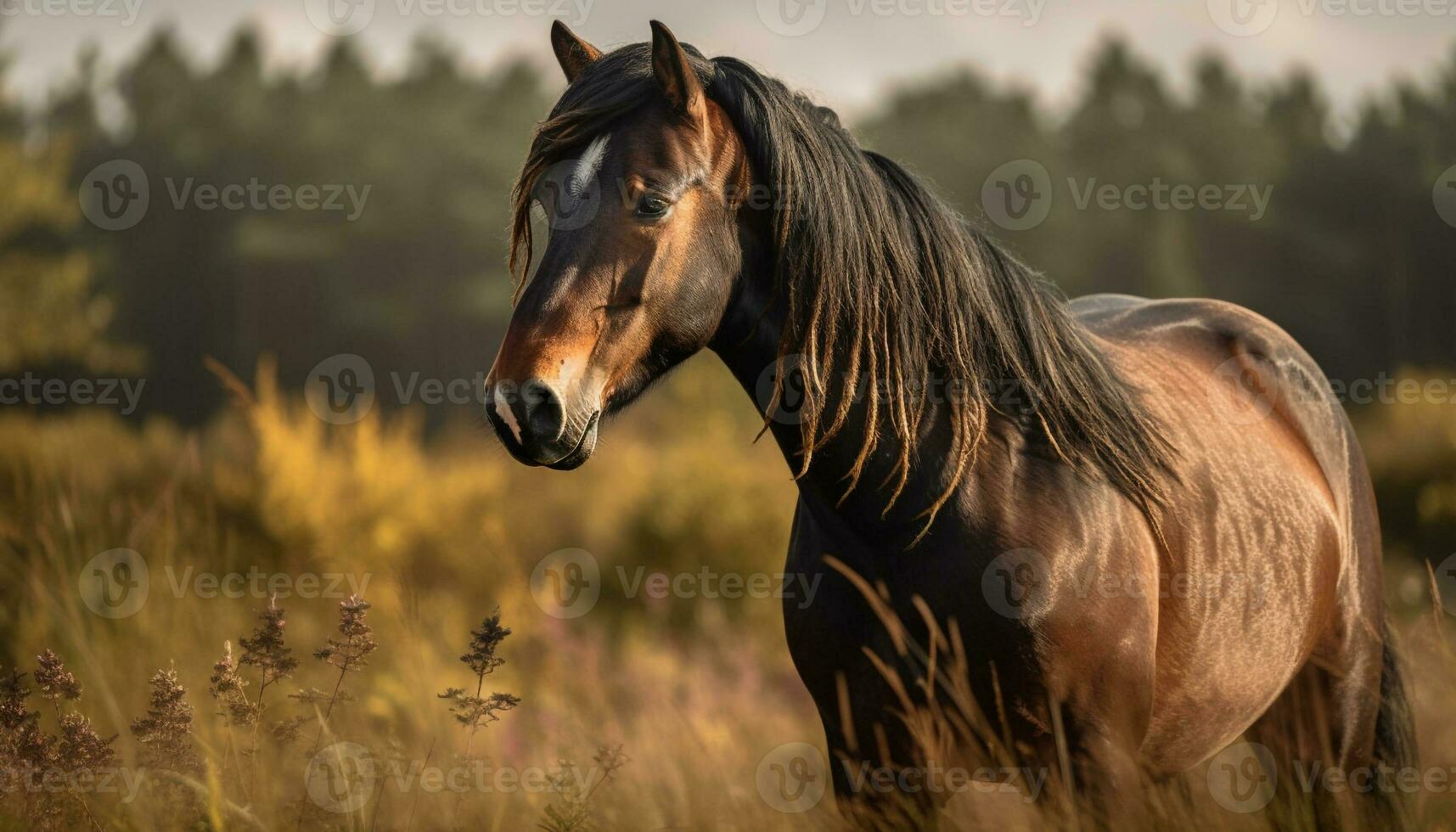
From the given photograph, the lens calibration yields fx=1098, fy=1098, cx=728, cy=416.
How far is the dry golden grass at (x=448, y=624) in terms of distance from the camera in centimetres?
319

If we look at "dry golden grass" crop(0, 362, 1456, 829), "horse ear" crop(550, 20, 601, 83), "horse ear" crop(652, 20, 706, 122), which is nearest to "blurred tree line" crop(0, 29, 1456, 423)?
"dry golden grass" crop(0, 362, 1456, 829)

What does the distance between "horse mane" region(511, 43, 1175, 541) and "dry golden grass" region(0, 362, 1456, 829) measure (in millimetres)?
704

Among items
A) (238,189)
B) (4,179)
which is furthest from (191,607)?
(4,179)

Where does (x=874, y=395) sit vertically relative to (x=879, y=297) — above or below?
below

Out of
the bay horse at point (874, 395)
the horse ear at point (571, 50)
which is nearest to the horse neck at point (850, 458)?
the bay horse at point (874, 395)

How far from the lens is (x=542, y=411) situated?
212cm

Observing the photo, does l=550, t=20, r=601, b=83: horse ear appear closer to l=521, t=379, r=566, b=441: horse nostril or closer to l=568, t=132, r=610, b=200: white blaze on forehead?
l=568, t=132, r=610, b=200: white blaze on forehead

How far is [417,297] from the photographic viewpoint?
32.1 meters

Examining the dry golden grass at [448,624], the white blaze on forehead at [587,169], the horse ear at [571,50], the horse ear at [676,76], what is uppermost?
the horse ear at [571,50]

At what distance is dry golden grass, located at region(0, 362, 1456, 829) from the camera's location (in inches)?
126

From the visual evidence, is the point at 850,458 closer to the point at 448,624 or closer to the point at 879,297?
the point at 879,297

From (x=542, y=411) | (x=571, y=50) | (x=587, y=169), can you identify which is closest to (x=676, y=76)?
(x=587, y=169)

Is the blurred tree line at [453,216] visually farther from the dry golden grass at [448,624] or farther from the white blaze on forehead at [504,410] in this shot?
the white blaze on forehead at [504,410]

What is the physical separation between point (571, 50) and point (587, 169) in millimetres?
625
